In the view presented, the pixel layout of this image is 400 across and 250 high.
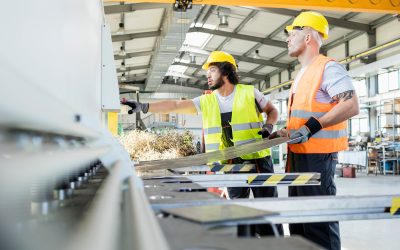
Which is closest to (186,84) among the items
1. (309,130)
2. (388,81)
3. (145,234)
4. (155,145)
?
(388,81)

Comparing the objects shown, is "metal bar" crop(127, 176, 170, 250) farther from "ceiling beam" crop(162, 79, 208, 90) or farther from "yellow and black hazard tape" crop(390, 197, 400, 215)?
"ceiling beam" crop(162, 79, 208, 90)

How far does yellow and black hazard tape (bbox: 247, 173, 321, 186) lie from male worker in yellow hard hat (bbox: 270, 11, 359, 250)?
0.46m

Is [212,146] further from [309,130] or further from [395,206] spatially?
[395,206]

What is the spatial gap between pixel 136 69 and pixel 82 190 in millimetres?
18124

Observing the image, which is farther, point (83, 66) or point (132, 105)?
point (132, 105)

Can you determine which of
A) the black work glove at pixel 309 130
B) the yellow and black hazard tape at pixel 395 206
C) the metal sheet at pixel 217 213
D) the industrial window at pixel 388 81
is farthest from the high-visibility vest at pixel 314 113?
the industrial window at pixel 388 81

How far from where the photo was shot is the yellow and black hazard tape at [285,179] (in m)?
1.79

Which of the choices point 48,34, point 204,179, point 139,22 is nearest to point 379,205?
point 204,179

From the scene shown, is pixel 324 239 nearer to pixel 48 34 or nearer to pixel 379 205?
pixel 379 205

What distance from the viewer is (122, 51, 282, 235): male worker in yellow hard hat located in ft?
10.6

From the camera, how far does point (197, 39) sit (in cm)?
1438

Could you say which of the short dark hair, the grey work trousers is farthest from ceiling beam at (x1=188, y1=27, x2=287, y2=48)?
the grey work trousers

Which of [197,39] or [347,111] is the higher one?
[197,39]

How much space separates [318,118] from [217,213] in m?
1.88
